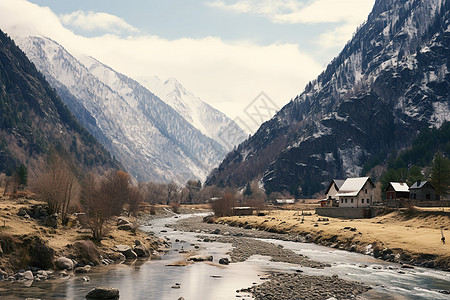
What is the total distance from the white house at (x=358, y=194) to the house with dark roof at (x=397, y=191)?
9.39 m

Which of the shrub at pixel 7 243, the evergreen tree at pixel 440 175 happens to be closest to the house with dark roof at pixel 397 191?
the evergreen tree at pixel 440 175

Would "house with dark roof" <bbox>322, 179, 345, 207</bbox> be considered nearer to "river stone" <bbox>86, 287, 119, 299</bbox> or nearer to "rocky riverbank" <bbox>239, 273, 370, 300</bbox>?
"rocky riverbank" <bbox>239, 273, 370, 300</bbox>

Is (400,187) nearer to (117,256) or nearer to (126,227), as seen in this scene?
(126,227)

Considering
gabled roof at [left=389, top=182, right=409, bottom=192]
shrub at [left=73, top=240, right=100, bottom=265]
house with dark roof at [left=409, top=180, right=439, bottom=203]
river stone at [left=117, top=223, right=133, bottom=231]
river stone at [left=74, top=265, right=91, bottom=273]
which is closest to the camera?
river stone at [left=74, top=265, right=91, bottom=273]

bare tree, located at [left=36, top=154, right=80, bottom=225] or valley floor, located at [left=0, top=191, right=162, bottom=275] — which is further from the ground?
bare tree, located at [left=36, top=154, right=80, bottom=225]

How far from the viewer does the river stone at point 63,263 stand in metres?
47.9

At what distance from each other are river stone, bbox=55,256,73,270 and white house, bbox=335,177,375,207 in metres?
92.7

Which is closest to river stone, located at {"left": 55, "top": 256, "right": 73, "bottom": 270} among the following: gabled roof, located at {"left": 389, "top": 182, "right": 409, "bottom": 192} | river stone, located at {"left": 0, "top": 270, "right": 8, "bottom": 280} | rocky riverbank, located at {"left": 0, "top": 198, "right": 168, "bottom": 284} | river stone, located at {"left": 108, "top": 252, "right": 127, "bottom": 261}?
rocky riverbank, located at {"left": 0, "top": 198, "right": 168, "bottom": 284}

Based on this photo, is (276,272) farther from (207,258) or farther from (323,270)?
(207,258)

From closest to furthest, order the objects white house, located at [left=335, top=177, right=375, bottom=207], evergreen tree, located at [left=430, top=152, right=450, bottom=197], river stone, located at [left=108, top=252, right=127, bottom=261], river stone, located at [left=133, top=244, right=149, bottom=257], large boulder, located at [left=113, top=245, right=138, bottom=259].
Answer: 1. river stone, located at [left=108, top=252, right=127, bottom=261]
2. large boulder, located at [left=113, top=245, right=138, bottom=259]
3. river stone, located at [left=133, top=244, right=149, bottom=257]
4. evergreen tree, located at [left=430, top=152, right=450, bottom=197]
5. white house, located at [left=335, top=177, right=375, bottom=207]

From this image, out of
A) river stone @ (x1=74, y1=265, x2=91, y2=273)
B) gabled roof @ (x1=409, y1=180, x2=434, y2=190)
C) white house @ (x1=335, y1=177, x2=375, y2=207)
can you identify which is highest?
gabled roof @ (x1=409, y1=180, x2=434, y2=190)

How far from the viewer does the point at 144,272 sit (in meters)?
49.9

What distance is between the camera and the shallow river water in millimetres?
38656

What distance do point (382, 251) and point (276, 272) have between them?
23504 millimetres
